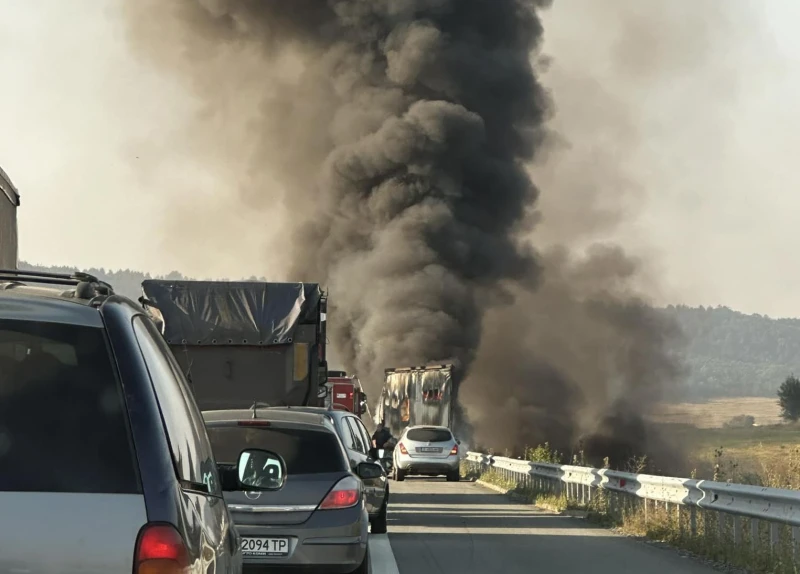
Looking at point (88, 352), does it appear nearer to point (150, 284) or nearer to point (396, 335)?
point (150, 284)

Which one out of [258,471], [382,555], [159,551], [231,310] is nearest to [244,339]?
[231,310]

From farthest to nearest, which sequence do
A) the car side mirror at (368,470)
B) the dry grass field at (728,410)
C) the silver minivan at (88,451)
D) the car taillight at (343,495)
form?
the dry grass field at (728,410), the car side mirror at (368,470), the car taillight at (343,495), the silver minivan at (88,451)

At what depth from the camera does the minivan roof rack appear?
3449mm

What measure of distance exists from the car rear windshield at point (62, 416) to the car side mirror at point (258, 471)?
4.56 feet

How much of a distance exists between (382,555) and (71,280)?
28.9 ft

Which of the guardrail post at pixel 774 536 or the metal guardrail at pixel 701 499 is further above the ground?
the metal guardrail at pixel 701 499

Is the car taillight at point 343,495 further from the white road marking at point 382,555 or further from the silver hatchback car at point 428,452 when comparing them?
the silver hatchback car at point 428,452

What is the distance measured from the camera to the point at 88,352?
122 inches

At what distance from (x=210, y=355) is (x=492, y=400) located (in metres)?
44.1

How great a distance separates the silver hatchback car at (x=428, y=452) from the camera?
30.3m

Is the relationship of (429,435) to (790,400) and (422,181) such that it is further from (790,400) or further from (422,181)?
(790,400)

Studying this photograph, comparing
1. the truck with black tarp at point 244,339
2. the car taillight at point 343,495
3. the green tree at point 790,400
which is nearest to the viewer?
the car taillight at point 343,495

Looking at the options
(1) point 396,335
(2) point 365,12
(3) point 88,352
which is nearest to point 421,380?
(1) point 396,335

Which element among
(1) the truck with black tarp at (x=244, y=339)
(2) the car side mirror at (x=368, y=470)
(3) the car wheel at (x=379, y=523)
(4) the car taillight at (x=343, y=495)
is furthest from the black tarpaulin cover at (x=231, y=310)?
(4) the car taillight at (x=343, y=495)
